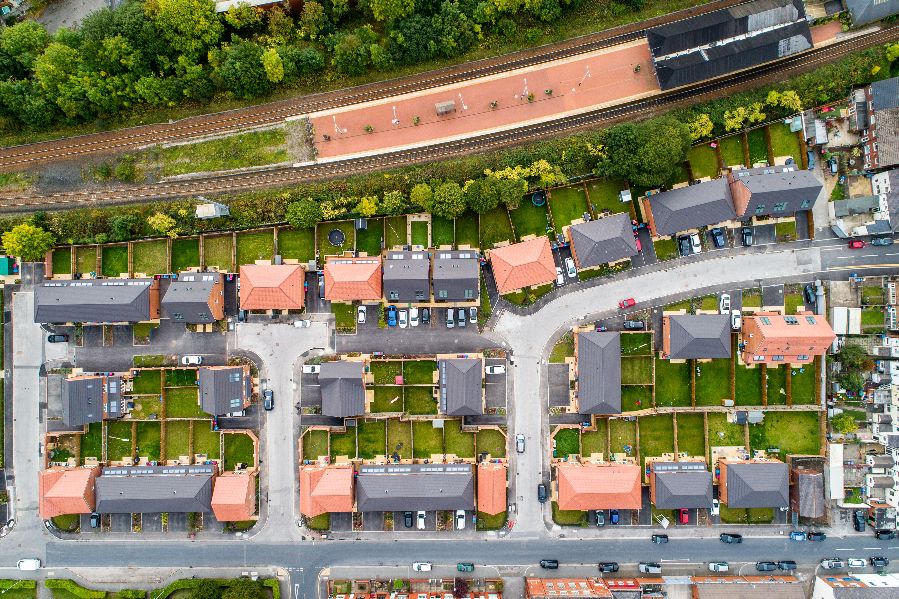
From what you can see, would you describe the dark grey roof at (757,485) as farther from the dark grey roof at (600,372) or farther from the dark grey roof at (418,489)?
the dark grey roof at (418,489)

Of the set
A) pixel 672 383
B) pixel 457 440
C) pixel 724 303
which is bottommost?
pixel 457 440

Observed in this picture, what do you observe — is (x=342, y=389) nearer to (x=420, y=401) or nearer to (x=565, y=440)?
(x=420, y=401)

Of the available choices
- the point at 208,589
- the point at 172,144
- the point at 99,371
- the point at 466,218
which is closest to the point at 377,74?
the point at 466,218

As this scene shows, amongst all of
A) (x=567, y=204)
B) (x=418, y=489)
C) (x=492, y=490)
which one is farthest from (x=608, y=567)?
(x=567, y=204)

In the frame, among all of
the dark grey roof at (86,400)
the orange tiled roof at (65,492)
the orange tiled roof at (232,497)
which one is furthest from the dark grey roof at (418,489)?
the orange tiled roof at (65,492)

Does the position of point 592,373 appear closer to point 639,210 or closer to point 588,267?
point 588,267
